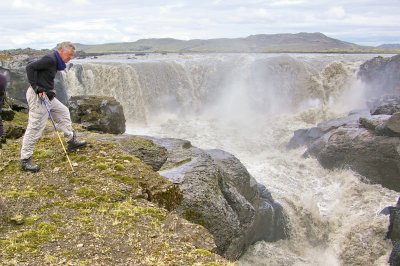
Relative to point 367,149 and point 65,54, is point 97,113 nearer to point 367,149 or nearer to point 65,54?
point 65,54

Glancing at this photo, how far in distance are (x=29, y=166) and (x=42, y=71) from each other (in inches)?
90.0

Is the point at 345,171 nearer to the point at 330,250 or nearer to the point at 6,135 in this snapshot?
the point at 330,250

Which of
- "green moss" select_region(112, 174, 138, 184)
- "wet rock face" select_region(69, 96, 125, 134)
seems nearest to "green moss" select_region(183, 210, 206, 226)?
"green moss" select_region(112, 174, 138, 184)

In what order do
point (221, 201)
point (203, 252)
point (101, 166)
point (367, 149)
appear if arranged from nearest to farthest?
point (203, 252) → point (101, 166) → point (221, 201) → point (367, 149)

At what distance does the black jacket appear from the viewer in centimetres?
989

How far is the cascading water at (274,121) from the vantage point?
19.8 metres

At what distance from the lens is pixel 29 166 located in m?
10.0

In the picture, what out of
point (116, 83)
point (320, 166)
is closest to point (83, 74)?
point (116, 83)

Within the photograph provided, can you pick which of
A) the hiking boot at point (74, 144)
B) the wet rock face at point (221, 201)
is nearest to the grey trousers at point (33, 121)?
the hiking boot at point (74, 144)

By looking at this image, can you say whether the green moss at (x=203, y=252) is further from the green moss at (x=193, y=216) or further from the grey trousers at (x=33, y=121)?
the grey trousers at (x=33, y=121)

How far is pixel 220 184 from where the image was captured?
13.3m

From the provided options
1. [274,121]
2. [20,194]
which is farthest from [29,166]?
[274,121]

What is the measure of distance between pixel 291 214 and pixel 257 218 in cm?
416

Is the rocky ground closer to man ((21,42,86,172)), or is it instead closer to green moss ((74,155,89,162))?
green moss ((74,155,89,162))
